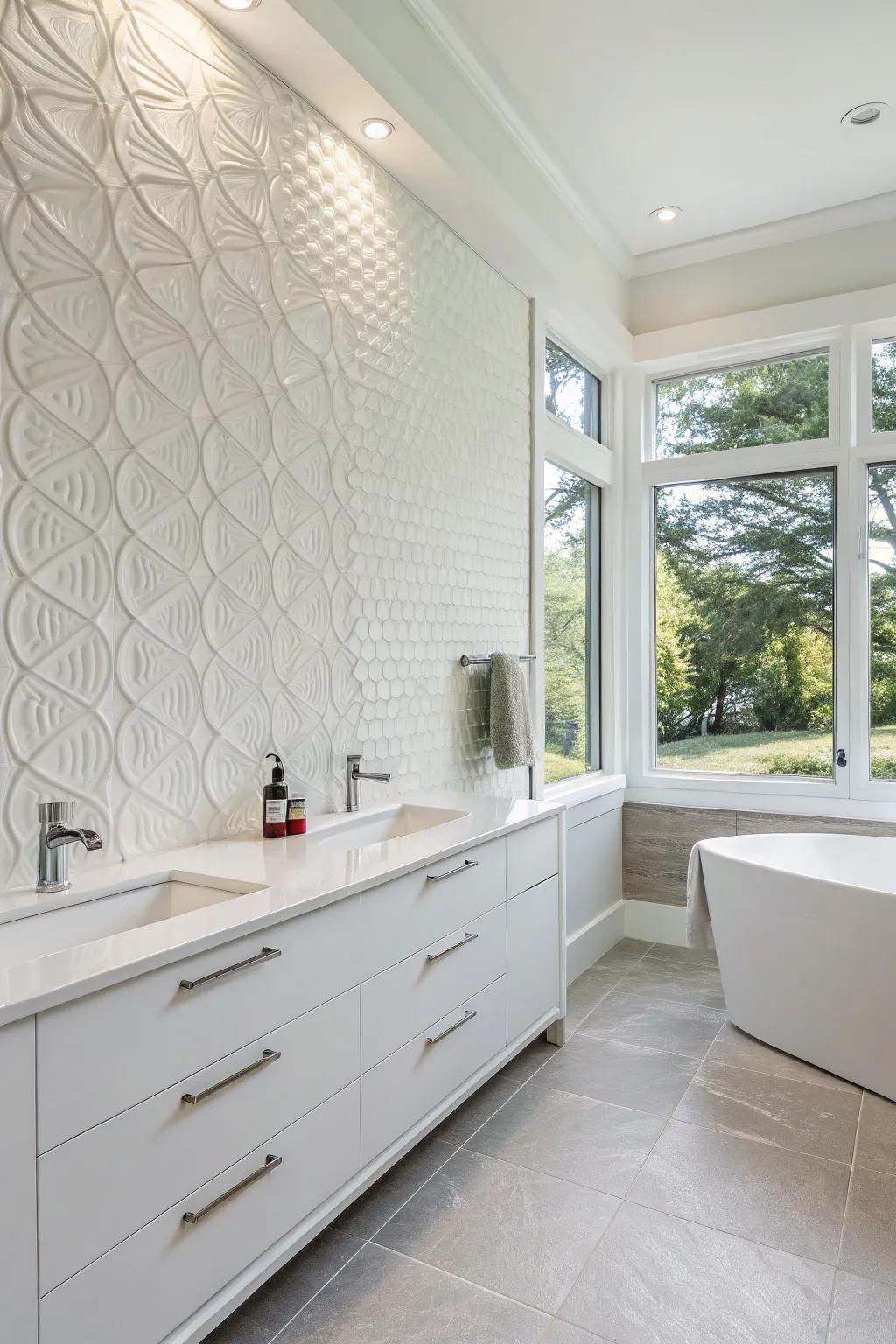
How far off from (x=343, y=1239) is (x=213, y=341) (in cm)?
199

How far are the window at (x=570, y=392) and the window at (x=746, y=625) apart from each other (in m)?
0.51

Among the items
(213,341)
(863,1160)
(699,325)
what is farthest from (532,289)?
(863,1160)

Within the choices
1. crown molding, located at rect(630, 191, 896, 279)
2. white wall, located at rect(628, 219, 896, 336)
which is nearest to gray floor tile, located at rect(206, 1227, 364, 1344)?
white wall, located at rect(628, 219, 896, 336)

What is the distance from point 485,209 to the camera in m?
2.67

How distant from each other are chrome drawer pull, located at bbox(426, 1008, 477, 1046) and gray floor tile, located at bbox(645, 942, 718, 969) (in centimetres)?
176

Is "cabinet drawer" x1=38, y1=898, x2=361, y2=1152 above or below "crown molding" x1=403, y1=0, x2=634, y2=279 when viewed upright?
below

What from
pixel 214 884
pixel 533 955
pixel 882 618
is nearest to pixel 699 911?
pixel 533 955

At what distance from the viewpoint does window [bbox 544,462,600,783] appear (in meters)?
3.61

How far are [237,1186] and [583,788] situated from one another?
251 centimetres

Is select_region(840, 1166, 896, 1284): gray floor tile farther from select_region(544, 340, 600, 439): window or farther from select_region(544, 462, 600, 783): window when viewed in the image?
select_region(544, 340, 600, 439): window

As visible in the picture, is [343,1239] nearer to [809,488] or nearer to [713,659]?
[713,659]

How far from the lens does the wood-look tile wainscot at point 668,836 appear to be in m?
3.73

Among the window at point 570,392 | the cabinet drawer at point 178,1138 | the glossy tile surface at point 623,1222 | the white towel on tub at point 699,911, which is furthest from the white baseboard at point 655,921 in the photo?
the cabinet drawer at point 178,1138

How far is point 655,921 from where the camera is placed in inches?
155
